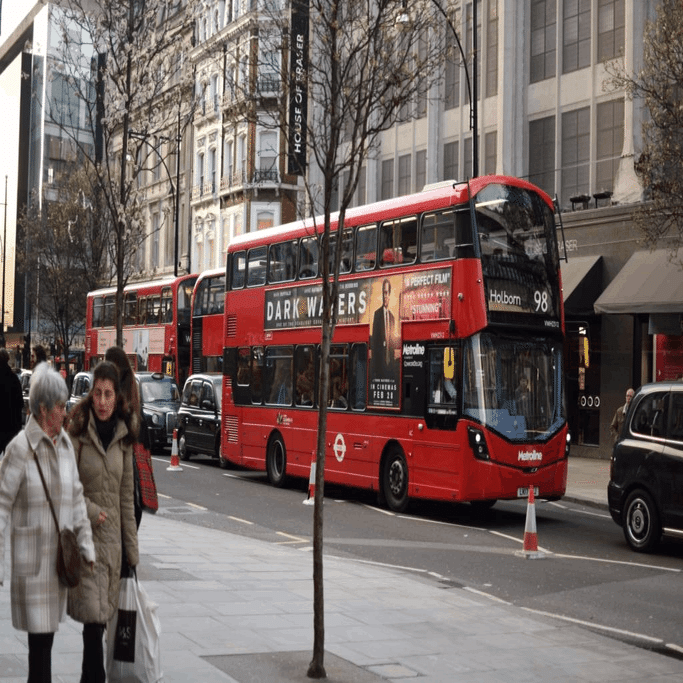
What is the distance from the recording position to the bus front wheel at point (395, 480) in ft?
59.2

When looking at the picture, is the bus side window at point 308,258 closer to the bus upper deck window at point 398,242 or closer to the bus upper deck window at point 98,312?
the bus upper deck window at point 398,242

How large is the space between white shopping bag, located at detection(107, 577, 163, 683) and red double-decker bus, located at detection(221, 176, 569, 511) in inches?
415

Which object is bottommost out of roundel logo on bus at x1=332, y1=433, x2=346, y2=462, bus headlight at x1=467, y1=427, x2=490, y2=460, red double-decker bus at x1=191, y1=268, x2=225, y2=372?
roundel logo on bus at x1=332, y1=433, x2=346, y2=462

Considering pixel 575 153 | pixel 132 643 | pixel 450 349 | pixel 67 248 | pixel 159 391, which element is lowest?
pixel 132 643

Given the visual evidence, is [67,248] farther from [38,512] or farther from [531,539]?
[38,512]

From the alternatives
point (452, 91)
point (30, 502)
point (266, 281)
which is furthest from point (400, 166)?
point (30, 502)

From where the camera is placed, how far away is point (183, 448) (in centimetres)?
2831

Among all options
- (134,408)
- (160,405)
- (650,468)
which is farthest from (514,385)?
(160,405)

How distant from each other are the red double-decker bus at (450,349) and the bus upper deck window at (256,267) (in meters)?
2.25

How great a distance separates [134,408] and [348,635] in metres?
2.92

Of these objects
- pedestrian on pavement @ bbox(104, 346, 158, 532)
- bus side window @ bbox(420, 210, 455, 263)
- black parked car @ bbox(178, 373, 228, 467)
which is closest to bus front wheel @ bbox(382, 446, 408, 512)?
bus side window @ bbox(420, 210, 455, 263)

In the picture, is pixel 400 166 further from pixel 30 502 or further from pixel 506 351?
pixel 30 502

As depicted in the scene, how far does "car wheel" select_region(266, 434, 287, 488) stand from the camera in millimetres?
21953

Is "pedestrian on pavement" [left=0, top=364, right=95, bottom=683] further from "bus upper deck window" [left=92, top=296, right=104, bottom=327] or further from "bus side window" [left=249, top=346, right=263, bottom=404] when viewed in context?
"bus upper deck window" [left=92, top=296, right=104, bottom=327]
